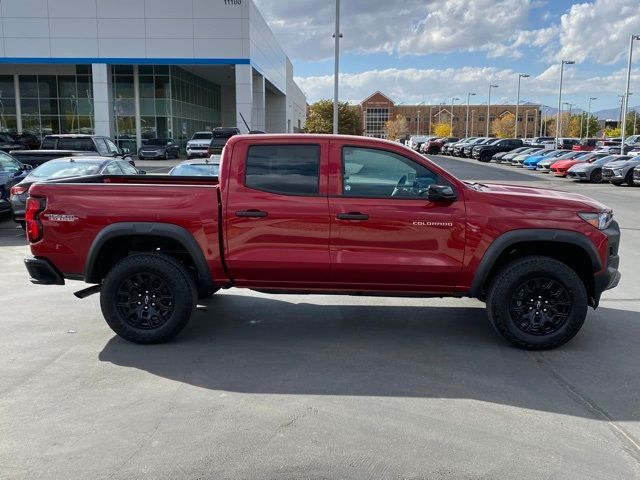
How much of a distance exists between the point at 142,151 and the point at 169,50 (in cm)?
680

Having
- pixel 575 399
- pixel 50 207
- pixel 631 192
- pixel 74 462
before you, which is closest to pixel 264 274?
pixel 50 207

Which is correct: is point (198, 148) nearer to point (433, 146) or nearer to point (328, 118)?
point (433, 146)

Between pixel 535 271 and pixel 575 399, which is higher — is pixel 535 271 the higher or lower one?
the higher one

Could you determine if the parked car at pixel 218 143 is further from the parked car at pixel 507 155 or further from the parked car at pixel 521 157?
the parked car at pixel 507 155

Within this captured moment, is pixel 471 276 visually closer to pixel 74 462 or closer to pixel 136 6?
pixel 74 462

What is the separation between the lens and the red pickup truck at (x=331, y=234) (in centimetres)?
521

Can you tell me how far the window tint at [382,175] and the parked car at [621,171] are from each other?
22.9 metres

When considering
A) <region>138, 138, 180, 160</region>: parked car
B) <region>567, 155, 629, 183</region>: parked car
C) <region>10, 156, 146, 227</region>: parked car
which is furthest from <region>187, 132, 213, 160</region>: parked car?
<region>10, 156, 146, 227</region>: parked car

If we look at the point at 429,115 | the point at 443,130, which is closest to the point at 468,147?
the point at 443,130

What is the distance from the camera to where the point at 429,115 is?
14488cm

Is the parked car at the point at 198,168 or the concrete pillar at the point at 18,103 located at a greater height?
the concrete pillar at the point at 18,103

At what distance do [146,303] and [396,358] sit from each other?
Answer: 7.74 ft

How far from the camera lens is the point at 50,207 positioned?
5.34m

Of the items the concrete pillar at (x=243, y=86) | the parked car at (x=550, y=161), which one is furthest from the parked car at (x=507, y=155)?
the concrete pillar at (x=243, y=86)
